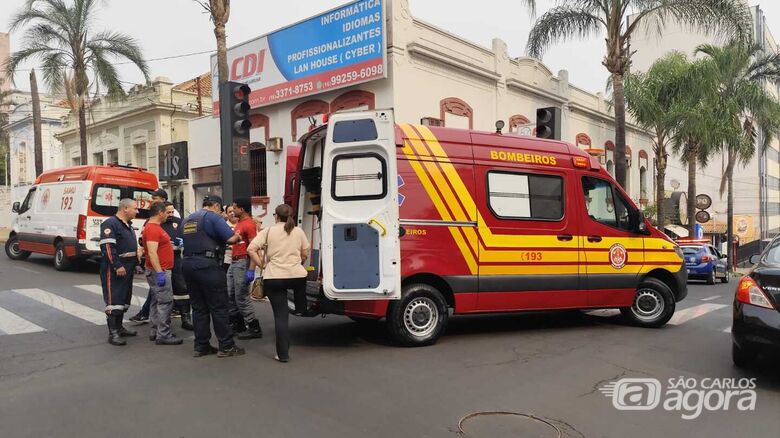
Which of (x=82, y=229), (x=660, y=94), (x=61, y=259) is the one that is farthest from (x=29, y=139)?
(x=660, y=94)

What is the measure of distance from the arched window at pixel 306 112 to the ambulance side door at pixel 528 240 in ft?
35.1

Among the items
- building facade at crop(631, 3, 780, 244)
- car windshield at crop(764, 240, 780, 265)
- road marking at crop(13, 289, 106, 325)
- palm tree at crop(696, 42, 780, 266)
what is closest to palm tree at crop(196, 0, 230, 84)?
road marking at crop(13, 289, 106, 325)

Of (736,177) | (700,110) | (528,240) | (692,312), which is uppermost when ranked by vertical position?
(700,110)

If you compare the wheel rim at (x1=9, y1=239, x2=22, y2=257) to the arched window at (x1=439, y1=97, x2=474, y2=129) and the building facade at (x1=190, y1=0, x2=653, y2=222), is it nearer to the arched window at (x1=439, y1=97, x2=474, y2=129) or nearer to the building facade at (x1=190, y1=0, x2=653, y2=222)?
the building facade at (x1=190, y1=0, x2=653, y2=222)

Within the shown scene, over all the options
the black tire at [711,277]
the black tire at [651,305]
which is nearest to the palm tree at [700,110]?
the black tire at [711,277]

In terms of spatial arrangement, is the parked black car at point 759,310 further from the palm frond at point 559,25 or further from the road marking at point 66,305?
the palm frond at point 559,25

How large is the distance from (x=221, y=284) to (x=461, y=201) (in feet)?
9.59

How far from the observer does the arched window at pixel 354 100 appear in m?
16.3

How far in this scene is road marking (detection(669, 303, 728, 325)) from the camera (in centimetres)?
917

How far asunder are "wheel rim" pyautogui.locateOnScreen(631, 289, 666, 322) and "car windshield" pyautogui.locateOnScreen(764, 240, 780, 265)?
241cm

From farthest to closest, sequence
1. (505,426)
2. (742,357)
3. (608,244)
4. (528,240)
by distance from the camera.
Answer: (608,244)
(528,240)
(742,357)
(505,426)

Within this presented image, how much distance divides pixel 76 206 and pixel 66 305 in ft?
16.8

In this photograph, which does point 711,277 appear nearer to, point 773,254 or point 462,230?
point 773,254

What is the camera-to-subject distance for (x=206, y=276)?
609 centimetres
